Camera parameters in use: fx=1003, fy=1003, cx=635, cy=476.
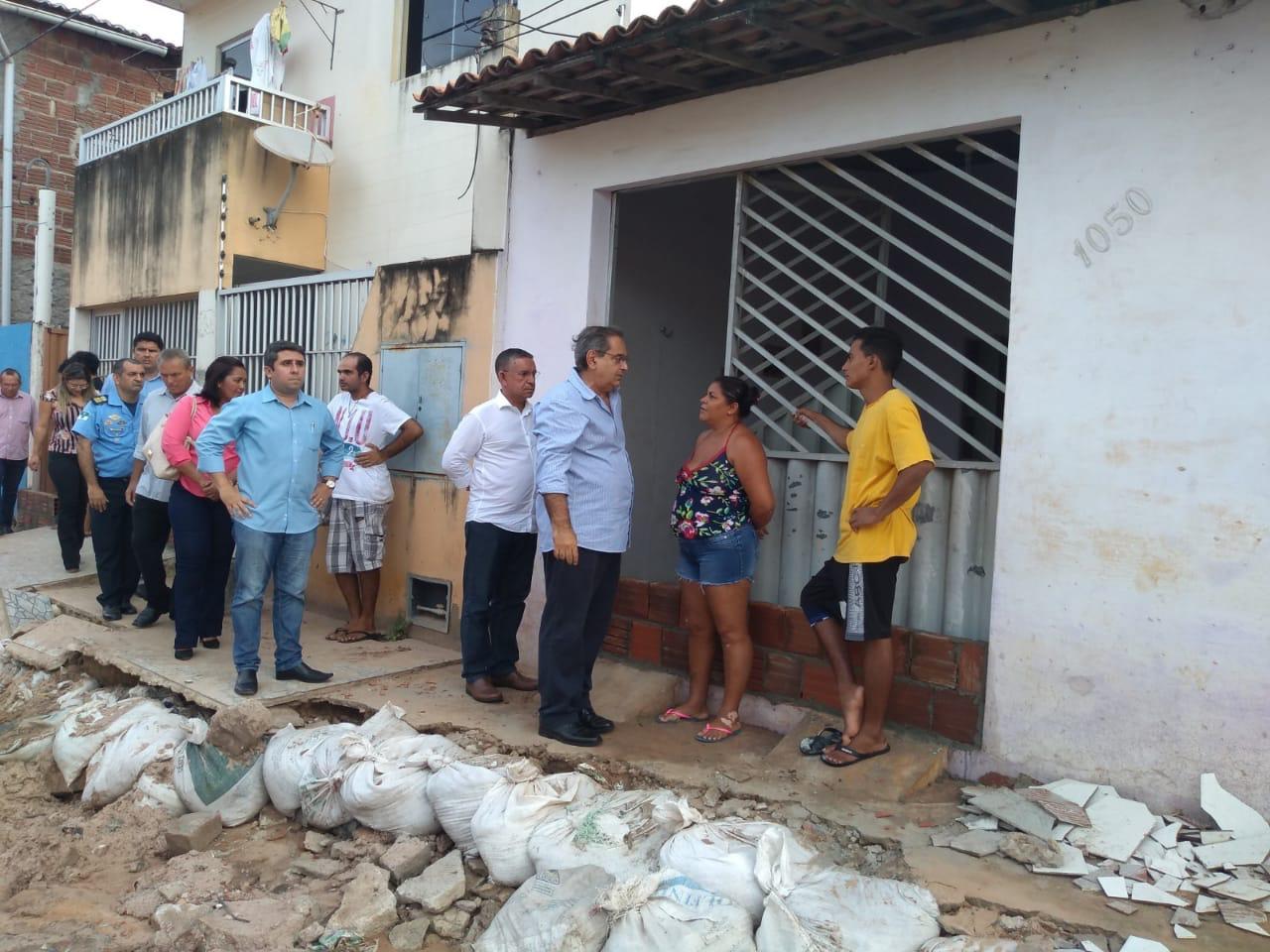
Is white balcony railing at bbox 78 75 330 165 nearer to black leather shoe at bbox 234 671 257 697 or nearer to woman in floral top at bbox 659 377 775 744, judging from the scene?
black leather shoe at bbox 234 671 257 697

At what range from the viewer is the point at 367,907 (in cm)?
327

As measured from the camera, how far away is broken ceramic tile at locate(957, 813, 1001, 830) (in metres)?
3.52

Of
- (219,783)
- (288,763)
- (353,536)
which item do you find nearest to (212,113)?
(353,536)

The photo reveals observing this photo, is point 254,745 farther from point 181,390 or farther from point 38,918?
point 181,390

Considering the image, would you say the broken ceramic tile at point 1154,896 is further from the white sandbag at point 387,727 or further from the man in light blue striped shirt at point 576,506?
the white sandbag at point 387,727

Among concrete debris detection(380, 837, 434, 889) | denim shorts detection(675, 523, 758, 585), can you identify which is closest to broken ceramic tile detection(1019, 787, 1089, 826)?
denim shorts detection(675, 523, 758, 585)

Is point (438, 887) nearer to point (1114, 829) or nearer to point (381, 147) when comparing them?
point (1114, 829)

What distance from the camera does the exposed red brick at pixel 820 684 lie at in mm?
4406

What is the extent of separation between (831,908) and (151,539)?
4.76 meters

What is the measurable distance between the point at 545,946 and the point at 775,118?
144 inches

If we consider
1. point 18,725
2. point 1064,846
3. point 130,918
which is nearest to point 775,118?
point 1064,846

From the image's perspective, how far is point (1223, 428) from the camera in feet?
11.3

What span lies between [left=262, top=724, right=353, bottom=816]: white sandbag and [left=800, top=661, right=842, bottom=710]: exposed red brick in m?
1.99

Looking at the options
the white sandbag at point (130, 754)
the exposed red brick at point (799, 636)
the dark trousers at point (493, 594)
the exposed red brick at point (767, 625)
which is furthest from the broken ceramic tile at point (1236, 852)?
the white sandbag at point (130, 754)
